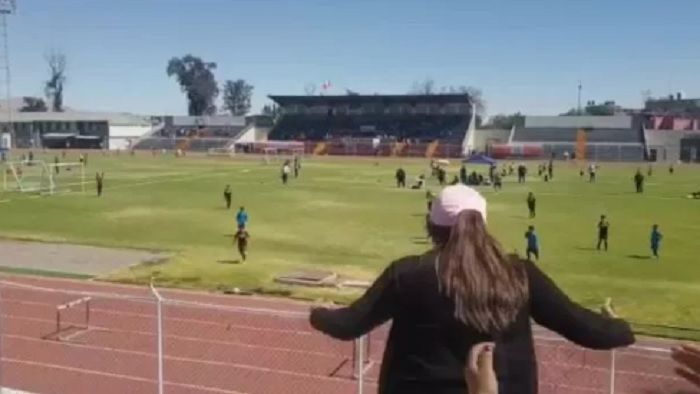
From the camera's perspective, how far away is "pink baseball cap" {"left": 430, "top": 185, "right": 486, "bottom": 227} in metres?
2.69

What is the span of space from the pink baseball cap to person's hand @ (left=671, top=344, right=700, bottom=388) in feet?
2.46

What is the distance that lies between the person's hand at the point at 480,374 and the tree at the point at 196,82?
178 metres

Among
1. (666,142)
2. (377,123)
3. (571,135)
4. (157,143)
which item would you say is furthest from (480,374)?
(157,143)

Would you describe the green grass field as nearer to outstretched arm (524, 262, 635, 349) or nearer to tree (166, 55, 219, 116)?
outstretched arm (524, 262, 635, 349)

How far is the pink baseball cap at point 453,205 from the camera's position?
2.69 m

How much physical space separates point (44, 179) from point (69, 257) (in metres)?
31.1

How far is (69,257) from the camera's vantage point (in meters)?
23.3

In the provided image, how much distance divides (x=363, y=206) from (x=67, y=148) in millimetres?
82898

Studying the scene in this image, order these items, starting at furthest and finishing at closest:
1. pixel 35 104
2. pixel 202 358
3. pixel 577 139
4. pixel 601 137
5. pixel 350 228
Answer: pixel 35 104
pixel 601 137
pixel 577 139
pixel 350 228
pixel 202 358

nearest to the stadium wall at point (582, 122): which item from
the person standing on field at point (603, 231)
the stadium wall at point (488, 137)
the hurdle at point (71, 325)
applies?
the stadium wall at point (488, 137)

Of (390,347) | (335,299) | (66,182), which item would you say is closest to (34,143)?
(66,182)

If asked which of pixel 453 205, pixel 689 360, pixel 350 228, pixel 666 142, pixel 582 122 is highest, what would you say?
pixel 582 122

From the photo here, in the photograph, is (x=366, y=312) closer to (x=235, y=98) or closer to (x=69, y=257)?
(x=69, y=257)

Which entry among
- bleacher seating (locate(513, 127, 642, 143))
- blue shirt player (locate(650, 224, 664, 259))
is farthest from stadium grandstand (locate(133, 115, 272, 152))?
blue shirt player (locate(650, 224, 664, 259))
